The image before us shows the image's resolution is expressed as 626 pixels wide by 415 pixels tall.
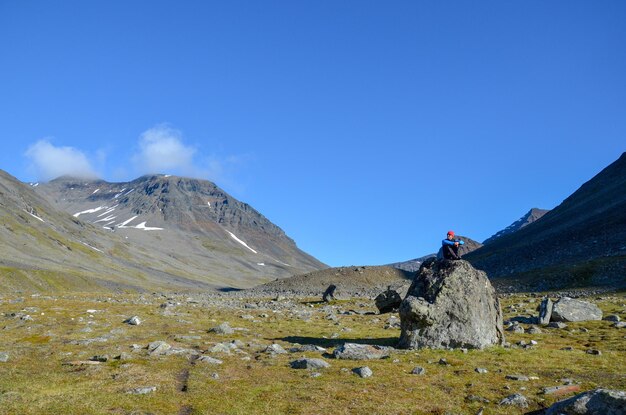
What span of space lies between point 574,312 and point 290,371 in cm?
2947

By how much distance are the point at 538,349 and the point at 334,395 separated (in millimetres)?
15974

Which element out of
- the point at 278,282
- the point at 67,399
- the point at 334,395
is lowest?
the point at 67,399

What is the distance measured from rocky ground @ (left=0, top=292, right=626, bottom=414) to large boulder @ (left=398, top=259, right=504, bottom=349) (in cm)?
138

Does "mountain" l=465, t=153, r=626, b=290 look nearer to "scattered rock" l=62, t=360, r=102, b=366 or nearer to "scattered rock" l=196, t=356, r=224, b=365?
"scattered rock" l=196, t=356, r=224, b=365

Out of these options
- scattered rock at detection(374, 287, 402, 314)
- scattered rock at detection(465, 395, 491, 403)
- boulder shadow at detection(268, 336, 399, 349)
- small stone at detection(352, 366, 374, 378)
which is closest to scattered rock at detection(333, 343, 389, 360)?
boulder shadow at detection(268, 336, 399, 349)

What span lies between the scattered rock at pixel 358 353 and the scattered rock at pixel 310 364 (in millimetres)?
2294

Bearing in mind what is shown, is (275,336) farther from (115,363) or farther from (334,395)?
(334,395)

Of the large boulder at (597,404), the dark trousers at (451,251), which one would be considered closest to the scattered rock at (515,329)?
the dark trousers at (451,251)

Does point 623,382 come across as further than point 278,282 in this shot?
No

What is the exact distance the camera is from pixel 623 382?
1984cm

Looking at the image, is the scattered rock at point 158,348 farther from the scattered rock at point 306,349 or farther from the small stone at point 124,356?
the scattered rock at point 306,349

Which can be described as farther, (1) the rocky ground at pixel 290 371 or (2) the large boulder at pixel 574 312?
(2) the large boulder at pixel 574 312

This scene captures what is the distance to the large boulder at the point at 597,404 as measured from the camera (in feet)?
43.1

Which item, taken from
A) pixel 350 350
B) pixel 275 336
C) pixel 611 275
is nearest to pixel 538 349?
pixel 350 350
